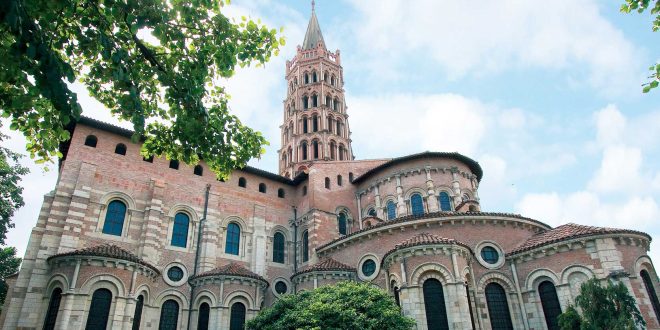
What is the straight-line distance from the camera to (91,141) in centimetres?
2419

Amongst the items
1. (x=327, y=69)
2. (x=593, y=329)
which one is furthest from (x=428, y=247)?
(x=327, y=69)

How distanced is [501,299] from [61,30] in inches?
829

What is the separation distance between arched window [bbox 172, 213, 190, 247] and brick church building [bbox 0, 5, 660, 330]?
0.08 m

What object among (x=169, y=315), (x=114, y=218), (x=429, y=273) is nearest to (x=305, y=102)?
(x=114, y=218)

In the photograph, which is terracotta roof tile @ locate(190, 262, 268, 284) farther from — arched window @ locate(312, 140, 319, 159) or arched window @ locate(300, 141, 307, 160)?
arched window @ locate(300, 141, 307, 160)

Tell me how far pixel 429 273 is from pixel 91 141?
20.1m

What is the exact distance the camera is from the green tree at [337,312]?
15.6 metres

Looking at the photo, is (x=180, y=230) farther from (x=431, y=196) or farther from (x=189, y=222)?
(x=431, y=196)

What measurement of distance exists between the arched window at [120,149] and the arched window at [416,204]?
60.0 feet

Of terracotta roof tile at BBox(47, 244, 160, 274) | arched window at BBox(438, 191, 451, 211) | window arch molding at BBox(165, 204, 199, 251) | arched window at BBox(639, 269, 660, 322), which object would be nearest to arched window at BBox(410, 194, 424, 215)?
arched window at BBox(438, 191, 451, 211)

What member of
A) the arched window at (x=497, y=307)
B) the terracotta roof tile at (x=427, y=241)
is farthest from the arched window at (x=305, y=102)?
the arched window at (x=497, y=307)

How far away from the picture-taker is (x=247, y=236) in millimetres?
27141

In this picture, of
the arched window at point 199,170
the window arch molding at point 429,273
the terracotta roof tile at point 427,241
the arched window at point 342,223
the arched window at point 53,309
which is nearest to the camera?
the arched window at point 53,309

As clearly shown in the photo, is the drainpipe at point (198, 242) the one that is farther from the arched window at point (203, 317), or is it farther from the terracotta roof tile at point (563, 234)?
the terracotta roof tile at point (563, 234)
